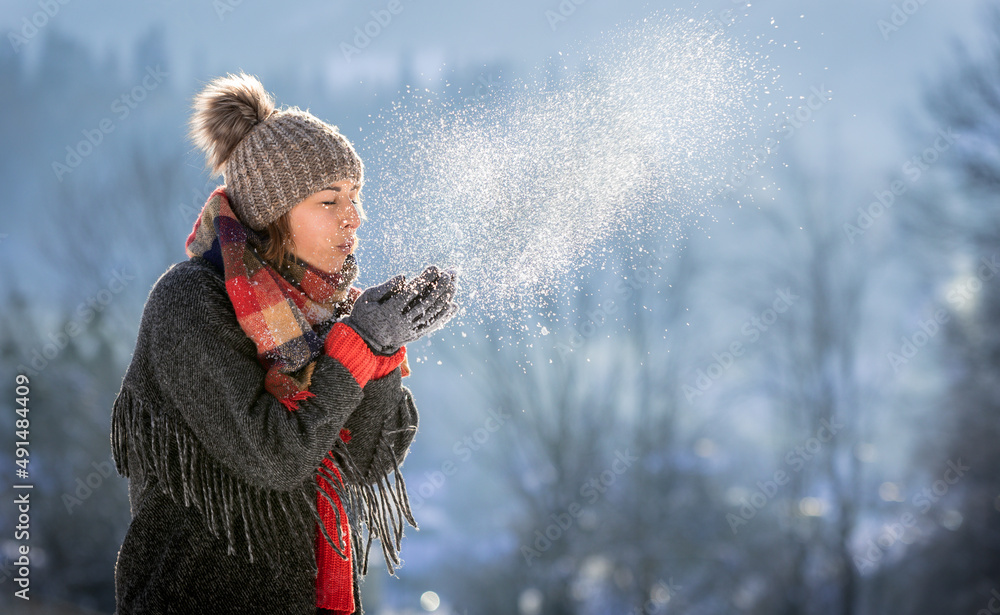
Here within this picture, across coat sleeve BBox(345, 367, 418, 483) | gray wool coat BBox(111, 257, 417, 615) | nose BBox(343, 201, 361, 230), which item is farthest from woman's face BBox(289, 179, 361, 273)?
coat sleeve BBox(345, 367, 418, 483)

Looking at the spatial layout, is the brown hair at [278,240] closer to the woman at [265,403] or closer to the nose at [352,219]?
the woman at [265,403]

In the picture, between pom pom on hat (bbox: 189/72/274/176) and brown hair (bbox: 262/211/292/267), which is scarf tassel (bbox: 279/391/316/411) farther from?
pom pom on hat (bbox: 189/72/274/176)

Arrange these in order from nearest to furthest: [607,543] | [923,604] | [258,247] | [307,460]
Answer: [307,460]
[258,247]
[923,604]
[607,543]

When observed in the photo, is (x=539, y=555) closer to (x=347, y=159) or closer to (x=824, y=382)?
(x=824, y=382)

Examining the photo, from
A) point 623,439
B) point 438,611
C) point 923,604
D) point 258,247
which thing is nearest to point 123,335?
point 438,611

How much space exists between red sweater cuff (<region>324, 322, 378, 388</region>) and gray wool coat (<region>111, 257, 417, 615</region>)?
0.02m

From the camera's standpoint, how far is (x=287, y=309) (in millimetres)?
1589

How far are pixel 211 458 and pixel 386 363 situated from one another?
0.42 m

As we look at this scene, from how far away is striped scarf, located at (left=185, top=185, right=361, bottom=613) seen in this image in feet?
5.08

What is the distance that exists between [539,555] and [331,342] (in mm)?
8668

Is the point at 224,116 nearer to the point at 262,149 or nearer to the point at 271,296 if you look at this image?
the point at 262,149

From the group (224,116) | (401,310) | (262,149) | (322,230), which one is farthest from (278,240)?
(401,310)

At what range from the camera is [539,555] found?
31.4 feet

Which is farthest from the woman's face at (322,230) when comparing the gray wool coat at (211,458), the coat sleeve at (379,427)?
the coat sleeve at (379,427)
